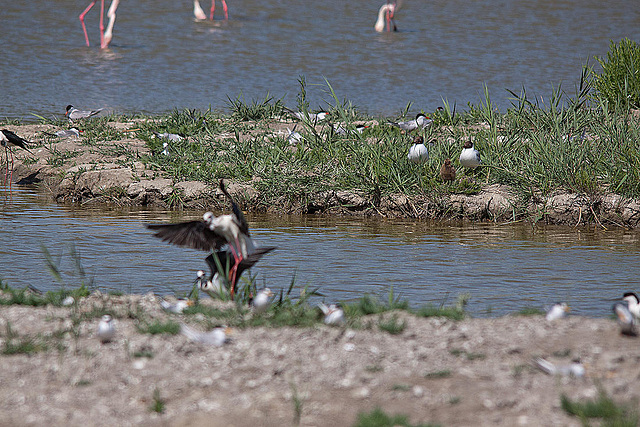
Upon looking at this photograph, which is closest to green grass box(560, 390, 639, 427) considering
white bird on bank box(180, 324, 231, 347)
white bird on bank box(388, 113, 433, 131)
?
white bird on bank box(180, 324, 231, 347)

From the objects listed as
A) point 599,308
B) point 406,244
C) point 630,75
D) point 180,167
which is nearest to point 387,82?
point 630,75

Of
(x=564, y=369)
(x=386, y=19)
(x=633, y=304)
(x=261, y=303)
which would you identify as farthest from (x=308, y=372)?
(x=386, y=19)

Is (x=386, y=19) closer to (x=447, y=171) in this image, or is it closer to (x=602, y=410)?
(x=447, y=171)

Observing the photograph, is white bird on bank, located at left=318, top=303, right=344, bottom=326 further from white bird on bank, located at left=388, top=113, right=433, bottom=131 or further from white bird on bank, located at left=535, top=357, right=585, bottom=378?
white bird on bank, located at left=388, top=113, right=433, bottom=131

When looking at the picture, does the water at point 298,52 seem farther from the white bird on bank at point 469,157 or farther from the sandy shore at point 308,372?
the sandy shore at point 308,372

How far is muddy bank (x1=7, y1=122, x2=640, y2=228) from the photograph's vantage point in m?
8.26

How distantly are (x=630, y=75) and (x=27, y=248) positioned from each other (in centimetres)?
756

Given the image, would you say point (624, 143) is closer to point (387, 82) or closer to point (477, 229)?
point (477, 229)

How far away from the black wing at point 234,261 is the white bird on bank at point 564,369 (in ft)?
6.23

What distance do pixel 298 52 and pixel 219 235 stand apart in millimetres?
17361

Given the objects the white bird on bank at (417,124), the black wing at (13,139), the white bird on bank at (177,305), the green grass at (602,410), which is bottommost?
the white bird on bank at (177,305)

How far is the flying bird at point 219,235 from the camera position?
5.26 meters

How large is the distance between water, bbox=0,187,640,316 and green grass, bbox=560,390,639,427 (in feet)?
6.43

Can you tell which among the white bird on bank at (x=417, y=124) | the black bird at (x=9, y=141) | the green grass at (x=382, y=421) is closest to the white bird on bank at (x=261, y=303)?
the green grass at (x=382, y=421)
